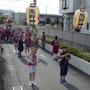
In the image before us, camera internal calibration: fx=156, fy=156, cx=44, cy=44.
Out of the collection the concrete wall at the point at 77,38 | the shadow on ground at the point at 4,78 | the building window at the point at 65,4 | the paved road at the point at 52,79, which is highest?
the building window at the point at 65,4

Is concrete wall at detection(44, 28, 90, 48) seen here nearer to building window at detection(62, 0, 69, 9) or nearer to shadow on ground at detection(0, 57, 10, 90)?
shadow on ground at detection(0, 57, 10, 90)

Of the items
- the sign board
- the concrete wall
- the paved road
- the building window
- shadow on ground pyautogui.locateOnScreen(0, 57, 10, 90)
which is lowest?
the paved road

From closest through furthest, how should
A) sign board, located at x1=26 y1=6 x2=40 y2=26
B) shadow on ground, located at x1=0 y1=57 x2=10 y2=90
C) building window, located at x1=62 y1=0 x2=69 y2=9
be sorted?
shadow on ground, located at x1=0 y1=57 x2=10 y2=90 < sign board, located at x1=26 y1=6 x2=40 y2=26 < building window, located at x1=62 y1=0 x2=69 y2=9

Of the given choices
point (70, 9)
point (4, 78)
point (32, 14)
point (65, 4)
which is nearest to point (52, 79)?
point (4, 78)

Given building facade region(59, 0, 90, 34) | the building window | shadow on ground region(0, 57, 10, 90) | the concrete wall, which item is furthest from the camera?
the building window

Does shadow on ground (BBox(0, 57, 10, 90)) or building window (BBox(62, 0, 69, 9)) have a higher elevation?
building window (BBox(62, 0, 69, 9))

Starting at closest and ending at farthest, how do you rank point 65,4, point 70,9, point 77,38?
point 77,38 < point 70,9 < point 65,4

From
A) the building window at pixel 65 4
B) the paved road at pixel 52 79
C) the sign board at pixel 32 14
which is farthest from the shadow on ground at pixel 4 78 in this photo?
the building window at pixel 65 4

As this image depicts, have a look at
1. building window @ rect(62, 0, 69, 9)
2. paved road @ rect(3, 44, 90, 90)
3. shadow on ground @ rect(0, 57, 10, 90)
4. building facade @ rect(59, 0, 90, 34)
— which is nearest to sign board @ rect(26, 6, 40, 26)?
paved road @ rect(3, 44, 90, 90)

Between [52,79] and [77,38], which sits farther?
[77,38]

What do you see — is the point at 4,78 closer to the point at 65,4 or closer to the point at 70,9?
the point at 70,9

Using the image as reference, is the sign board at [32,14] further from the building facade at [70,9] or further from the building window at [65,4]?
the building window at [65,4]

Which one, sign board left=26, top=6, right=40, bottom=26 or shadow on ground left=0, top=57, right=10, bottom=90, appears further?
sign board left=26, top=6, right=40, bottom=26

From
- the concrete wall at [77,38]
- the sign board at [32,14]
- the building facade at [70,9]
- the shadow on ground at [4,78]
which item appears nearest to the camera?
the shadow on ground at [4,78]
